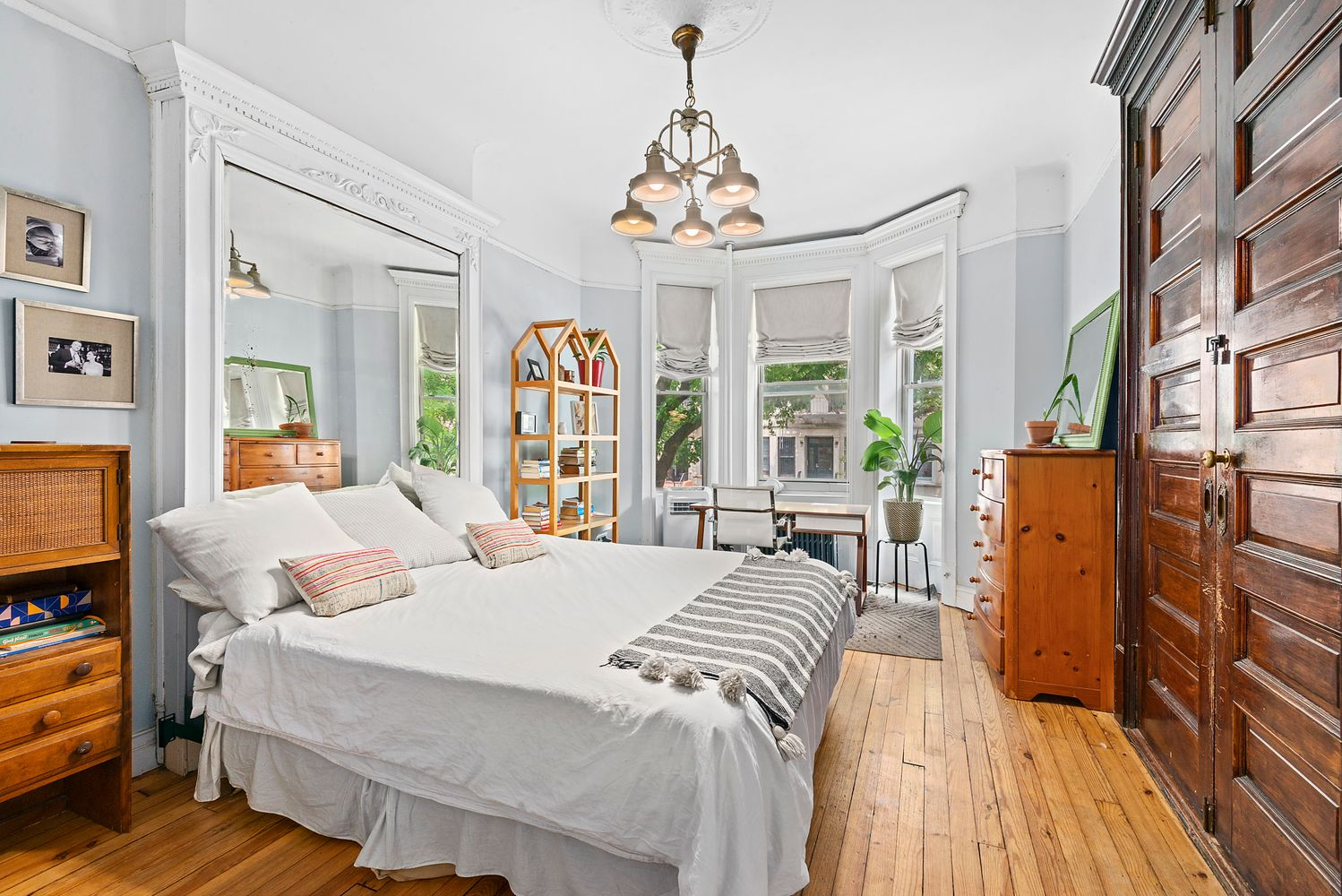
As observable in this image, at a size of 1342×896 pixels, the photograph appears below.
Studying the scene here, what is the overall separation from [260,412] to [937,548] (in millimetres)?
4284

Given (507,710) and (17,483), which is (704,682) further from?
(17,483)

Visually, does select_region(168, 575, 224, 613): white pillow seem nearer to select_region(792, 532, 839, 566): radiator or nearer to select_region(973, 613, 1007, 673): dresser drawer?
select_region(973, 613, 1007, 673): dresser drawer

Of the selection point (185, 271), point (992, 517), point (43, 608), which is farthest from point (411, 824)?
point (992, 517)

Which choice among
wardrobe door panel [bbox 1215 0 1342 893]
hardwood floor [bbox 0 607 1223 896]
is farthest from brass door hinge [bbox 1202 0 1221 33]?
hardwood floor [bbox 0 607 1223 896]

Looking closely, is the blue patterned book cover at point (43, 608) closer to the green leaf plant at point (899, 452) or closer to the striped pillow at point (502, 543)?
the striped pillow at point (502, 543)

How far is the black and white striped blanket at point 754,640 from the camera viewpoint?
1517 millimetres

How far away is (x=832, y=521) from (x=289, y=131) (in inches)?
156

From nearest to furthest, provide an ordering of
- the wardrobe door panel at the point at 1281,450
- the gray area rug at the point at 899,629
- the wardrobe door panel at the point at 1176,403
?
the wardrobe door panel at the point at 1281,450
the wardrobe door panel at the point at 1176,403
the gray area rug at the point at 899,629

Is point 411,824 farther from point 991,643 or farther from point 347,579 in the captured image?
point 991,643

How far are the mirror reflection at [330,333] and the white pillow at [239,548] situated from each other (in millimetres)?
392

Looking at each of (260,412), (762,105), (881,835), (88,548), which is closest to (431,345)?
(260,412)

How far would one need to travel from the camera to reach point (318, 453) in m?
2.77

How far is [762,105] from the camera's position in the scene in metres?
3.29

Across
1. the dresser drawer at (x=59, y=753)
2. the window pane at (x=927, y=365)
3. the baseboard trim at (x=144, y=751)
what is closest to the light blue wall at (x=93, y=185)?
the baseboard trim at (x=144, y=751)
